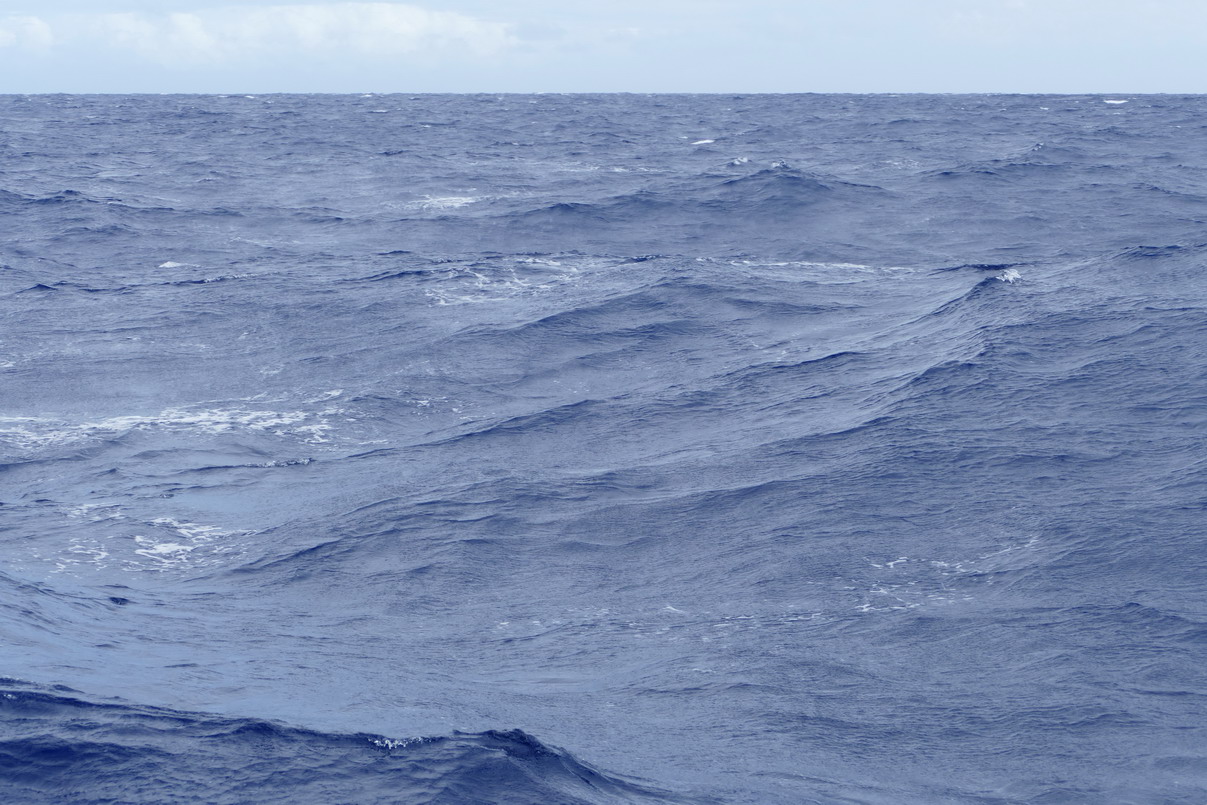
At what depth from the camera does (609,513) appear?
18250 millimetres

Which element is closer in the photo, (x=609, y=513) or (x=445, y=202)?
(x=609, y=513)

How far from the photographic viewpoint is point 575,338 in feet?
92.7

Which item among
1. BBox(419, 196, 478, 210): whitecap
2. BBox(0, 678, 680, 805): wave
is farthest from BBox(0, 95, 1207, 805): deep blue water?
BBox(419, 196, 478, 210): whitecap

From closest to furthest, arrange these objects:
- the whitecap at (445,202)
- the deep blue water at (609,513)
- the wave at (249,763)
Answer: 1. the wave at (249,763)
2. the deep blue water at (609,513)
3. the whitecap at (445,202)

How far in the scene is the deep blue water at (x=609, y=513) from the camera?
1151 cm

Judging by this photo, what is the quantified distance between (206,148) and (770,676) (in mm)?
63553

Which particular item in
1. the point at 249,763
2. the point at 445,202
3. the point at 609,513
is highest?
the point at 445,202

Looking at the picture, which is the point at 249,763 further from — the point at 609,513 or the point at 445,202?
the point at 445,202

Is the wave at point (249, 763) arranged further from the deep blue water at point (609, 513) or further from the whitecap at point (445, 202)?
the whitecap at point (445, 202)

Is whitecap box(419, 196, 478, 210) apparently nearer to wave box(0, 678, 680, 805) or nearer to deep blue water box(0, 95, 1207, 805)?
deep blue water box(0, 95, 1207, 805)

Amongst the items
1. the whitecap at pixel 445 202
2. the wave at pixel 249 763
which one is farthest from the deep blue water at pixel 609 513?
the whitecap at pixel 445 202

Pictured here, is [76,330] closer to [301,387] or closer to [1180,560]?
[301,387]

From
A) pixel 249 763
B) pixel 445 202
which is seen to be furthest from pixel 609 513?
pixel 445 202

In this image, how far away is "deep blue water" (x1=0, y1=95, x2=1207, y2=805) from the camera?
1151 cm
